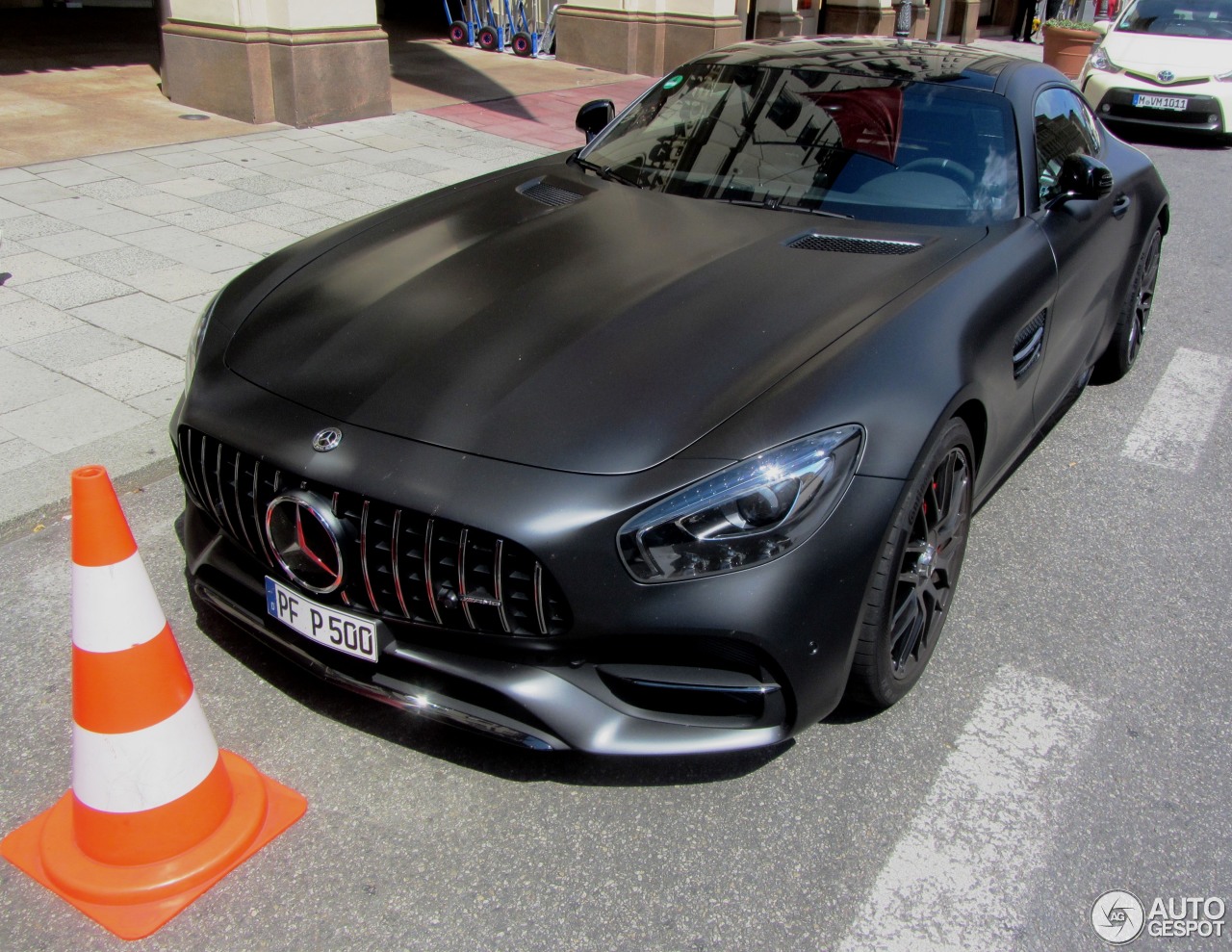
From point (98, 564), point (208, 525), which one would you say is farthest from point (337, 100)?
point (98, 564)

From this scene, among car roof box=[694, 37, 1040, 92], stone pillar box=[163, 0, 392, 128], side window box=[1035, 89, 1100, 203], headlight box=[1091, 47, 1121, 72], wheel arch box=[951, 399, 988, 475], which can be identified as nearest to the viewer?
wheel arch box=[951, 399, 988, 475]

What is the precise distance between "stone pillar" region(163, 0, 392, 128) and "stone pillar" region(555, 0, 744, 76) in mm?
4515

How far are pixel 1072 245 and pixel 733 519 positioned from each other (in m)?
2.07

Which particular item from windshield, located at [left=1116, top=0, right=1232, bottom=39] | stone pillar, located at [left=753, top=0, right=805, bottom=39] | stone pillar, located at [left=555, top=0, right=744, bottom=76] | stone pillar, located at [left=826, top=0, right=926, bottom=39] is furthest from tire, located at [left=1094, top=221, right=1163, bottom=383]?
stone pillar, located at [left=826, top=0, right=926, bottom=39]

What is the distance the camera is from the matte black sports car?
2.33 metres

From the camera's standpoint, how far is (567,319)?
2.85 m

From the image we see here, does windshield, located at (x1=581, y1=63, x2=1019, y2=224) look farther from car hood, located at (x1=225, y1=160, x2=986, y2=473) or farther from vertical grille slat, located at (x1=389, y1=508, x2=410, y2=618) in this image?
vertical grille slat, located at (x1=389, y1=508, x2=410, y2=618)

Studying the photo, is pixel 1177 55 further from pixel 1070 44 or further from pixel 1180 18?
pixel 1070 44

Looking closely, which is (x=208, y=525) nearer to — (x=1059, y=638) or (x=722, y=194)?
(x=722, y=194)

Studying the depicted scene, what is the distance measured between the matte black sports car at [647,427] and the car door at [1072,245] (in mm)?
38

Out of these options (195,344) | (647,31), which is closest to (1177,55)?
(647,31)

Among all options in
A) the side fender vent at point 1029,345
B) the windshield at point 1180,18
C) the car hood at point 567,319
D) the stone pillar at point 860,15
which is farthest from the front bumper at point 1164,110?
the car hood at point 567,319

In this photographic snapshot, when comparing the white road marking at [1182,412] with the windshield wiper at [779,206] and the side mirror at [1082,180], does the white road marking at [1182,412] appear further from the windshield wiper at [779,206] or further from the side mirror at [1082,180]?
the windshield wiper at [779,206]

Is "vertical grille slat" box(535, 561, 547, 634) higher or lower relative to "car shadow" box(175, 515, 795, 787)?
higher
